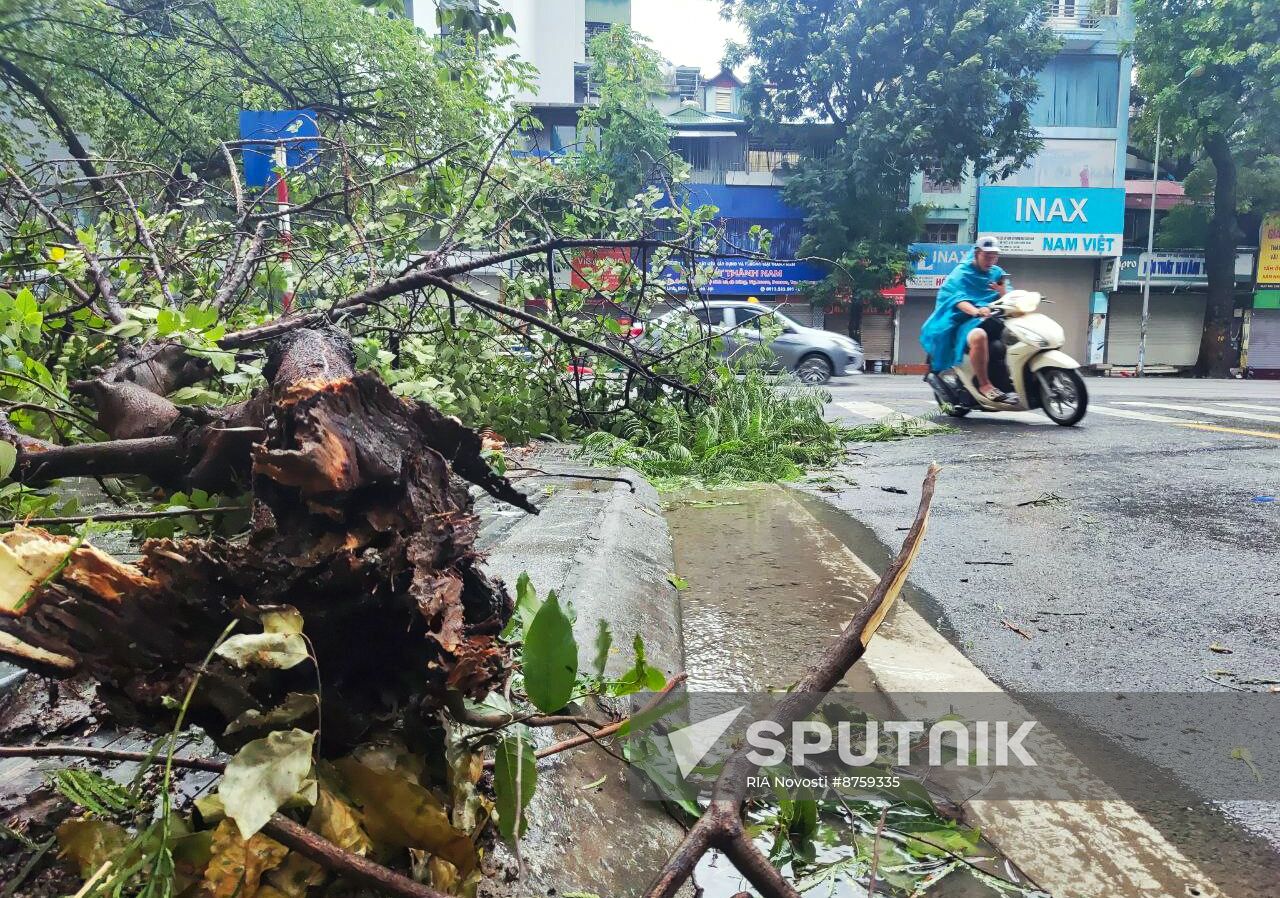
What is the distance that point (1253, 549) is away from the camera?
8.69ft

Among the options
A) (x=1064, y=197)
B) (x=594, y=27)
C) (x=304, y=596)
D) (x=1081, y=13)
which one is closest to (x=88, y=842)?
(x=304, y=596)


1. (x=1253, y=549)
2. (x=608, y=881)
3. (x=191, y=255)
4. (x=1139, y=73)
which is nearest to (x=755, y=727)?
(x=608, y=881)

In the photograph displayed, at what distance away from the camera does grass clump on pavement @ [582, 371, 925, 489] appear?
13.9 ft

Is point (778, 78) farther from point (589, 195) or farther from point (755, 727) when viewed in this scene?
point (755, 727)

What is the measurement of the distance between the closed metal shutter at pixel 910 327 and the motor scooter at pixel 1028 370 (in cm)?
2047

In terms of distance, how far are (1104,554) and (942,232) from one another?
26210 mm

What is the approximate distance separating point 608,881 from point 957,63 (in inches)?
975

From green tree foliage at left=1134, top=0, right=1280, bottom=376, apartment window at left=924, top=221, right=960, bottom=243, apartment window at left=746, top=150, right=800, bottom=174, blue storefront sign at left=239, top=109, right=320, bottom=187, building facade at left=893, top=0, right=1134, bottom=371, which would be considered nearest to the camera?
blue storefront sign at left=239, top=109, right=320, bottom=187

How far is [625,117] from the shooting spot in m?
20.8

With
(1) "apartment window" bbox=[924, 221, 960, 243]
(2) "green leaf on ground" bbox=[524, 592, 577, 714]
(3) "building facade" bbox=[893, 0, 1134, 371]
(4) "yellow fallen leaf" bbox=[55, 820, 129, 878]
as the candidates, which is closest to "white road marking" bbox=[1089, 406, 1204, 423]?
(2) "green leaf on ground" bbox=[524, 592, 577, 714]

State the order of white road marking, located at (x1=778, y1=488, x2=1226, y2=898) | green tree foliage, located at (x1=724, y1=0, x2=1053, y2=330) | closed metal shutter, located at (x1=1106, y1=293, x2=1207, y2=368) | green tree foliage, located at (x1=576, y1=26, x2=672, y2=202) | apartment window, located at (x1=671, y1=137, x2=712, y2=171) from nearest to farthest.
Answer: white road marking, located at (x1=778, y1=488, x2=1226, y2=898) → green tree foliage, located at (x1=576, y1=26, x2=672, y2=202) → green tree foliage, located at (x1=724, y1=0, x2=1053, y2=330) → apartment window, located at (x1=671, y1=137, x2=712, y2=171) → closed metal shutter, located at (x1=1106, y1=293, x2=1207, y2=368)

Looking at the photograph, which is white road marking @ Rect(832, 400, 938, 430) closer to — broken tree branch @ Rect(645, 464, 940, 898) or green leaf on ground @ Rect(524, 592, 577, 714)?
broken tree branch @ Rect(645, 464, 940, 898)

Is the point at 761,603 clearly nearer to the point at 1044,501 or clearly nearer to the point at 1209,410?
the point at 1044,501

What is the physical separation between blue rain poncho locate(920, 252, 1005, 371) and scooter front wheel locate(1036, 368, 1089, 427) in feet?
2.63
